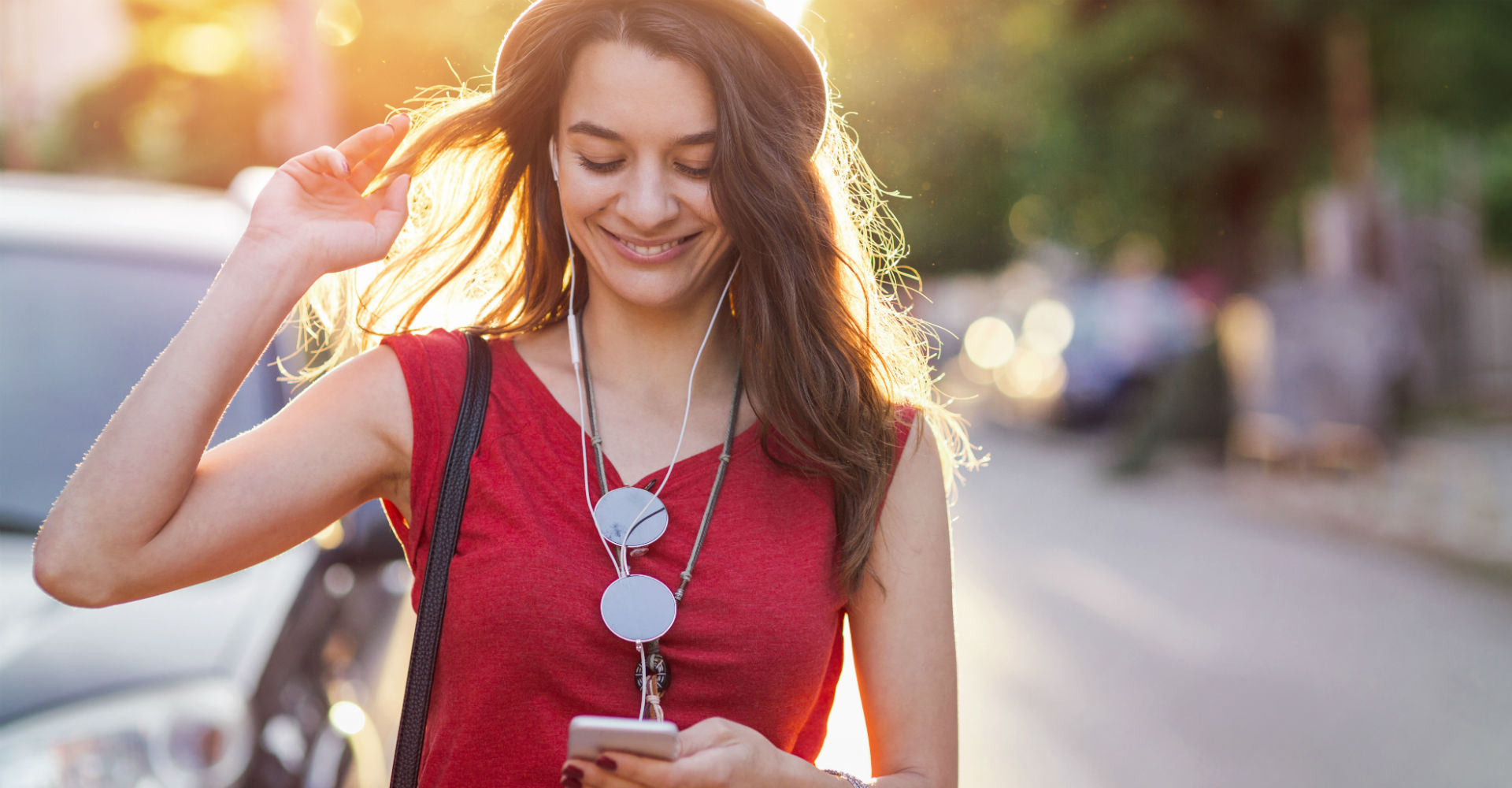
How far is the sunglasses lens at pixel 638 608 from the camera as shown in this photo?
1.91m

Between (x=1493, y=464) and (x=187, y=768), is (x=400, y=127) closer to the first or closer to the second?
(x=187, y=768)

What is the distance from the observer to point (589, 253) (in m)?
2.18

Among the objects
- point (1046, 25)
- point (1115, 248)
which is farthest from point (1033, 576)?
point (1115, 248)

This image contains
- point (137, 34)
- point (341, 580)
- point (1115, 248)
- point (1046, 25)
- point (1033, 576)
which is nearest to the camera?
point (341, 580)

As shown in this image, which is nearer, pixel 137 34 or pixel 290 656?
pixel 290 656

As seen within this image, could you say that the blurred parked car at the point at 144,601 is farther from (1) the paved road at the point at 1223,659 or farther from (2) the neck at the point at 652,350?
(1) the paved road at the point at 1223,659

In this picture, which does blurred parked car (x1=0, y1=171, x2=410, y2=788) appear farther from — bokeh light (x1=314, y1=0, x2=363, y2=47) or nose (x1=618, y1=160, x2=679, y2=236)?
bokeh light (x1=314, y1=0, x2=363, y2=47)

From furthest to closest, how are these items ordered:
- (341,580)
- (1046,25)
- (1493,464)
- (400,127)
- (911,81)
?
(1493,464)
(1046,25)
(911,81)
(341,580)
(400,127)

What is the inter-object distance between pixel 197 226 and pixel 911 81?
471cm

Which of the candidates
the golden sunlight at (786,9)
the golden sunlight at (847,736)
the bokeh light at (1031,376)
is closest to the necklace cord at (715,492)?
the golden sunlight at (786,9)

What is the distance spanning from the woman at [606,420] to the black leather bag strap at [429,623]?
A: 0.02m

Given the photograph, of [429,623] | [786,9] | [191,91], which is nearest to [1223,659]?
[786,9]

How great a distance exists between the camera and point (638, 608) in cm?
193

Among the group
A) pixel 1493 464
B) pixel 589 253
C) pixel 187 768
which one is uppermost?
pixel 589 253
